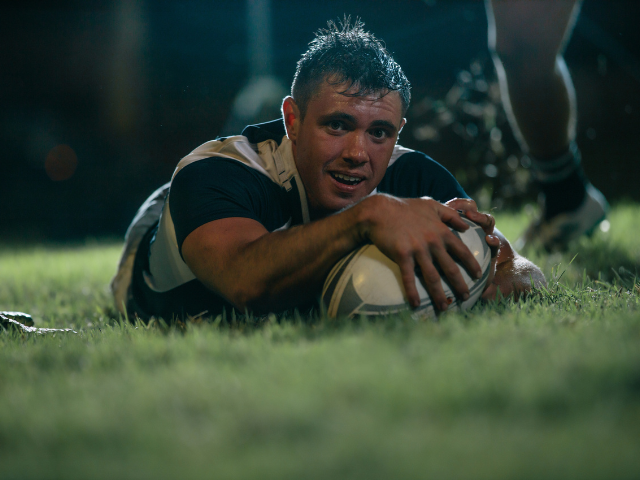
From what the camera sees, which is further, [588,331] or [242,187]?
[242,187]

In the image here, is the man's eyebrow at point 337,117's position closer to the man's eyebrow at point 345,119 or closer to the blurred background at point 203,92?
the man's eyebrow at point 345,119

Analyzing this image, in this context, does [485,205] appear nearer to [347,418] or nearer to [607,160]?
[607,160]

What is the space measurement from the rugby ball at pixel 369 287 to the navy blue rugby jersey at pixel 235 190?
0.47 meters

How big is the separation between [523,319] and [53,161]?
10474 millimetres

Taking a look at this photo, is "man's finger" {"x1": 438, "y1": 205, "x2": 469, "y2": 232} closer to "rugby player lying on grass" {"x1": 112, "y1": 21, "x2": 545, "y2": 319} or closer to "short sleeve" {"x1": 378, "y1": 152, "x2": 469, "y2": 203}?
"rugby player lying on grass" {"x1": 112, "y1": 21, "x2": 545, "y2": 319}

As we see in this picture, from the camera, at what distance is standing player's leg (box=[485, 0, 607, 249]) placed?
385 centimetres

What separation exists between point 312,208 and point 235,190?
19.7 inches

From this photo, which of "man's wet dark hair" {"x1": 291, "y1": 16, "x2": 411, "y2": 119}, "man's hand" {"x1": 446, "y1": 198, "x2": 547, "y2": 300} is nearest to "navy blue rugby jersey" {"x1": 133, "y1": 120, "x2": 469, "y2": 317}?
"man's wet dark hair" {"x1": 291, "y1": 16, "x2": 411, "y2": 119}

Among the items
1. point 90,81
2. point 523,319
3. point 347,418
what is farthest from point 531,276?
point 90,81

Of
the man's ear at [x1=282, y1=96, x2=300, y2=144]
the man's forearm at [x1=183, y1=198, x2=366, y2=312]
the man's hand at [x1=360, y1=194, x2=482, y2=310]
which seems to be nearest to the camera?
the man's hand at [x1=360, y1=194, x2=482, y2=310]

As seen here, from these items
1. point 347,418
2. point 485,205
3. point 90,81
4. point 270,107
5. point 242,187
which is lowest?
point 485,205

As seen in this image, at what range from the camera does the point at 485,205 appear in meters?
6.99

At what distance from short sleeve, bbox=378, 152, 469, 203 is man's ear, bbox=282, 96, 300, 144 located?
49cm

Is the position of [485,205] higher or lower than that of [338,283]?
lower
